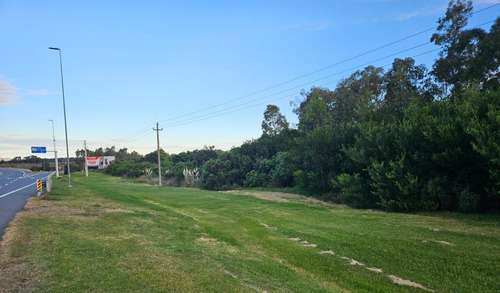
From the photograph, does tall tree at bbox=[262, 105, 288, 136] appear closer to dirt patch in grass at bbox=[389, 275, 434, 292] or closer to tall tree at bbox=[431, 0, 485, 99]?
tall tree at bbox=[431, 0, 485, 99]

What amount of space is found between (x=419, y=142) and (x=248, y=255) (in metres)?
11.8

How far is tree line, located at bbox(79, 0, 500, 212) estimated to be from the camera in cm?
1372

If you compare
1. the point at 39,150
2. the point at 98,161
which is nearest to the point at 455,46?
the point at 39,150

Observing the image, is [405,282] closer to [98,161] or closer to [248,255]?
[248,255]

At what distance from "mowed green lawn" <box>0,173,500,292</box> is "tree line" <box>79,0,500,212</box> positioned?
2.24m

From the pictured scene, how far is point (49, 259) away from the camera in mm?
6523

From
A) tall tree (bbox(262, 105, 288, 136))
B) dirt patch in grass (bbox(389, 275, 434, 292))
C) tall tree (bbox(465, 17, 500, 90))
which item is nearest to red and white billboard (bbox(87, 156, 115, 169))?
tall tree (bbox(262, 105, 288, 136))

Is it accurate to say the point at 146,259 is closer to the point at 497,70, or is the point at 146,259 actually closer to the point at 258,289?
the point at 258,289

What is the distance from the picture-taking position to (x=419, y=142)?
15789 millimetres

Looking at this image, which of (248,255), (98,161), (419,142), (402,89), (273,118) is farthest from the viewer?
(98,161)

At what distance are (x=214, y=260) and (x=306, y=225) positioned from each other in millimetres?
5621

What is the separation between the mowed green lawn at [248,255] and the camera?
563 centimetres

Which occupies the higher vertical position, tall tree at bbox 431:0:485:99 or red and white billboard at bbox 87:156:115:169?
tall tree at bbox 431:0:485:99

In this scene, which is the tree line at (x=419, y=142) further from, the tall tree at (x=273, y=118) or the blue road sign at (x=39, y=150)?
the blue road sign at (x=39, y=150)
